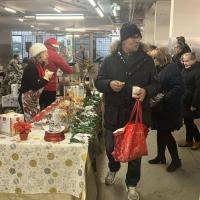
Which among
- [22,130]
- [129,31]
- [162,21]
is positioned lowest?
[22,130]

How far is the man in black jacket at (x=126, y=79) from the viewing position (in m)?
2.90

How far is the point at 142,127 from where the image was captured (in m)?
2.88

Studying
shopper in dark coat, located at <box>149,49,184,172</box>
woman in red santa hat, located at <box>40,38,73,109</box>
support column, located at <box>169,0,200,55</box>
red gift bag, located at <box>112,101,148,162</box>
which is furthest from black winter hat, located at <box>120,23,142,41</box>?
support column, located at <box>169,0,200,55</box>

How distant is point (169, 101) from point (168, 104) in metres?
0.04

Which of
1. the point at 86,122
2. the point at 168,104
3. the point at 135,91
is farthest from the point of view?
the point at 168,104

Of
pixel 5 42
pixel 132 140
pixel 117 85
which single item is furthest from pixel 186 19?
pixel 5 42

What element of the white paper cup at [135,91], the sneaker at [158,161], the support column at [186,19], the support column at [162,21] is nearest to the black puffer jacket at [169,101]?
the sneaker at [158,161]

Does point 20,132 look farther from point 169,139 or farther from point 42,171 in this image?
point 169,139

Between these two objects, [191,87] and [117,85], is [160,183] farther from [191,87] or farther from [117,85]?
[191,87]

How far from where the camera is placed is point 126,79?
9.59ft

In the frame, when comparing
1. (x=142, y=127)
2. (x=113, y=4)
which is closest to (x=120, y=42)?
A: (x=142, y=127)

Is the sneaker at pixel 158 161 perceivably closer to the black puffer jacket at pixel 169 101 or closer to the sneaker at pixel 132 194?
the black puffer jacket at pixel 169 101

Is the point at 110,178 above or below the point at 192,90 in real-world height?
below

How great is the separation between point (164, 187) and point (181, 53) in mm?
2057
